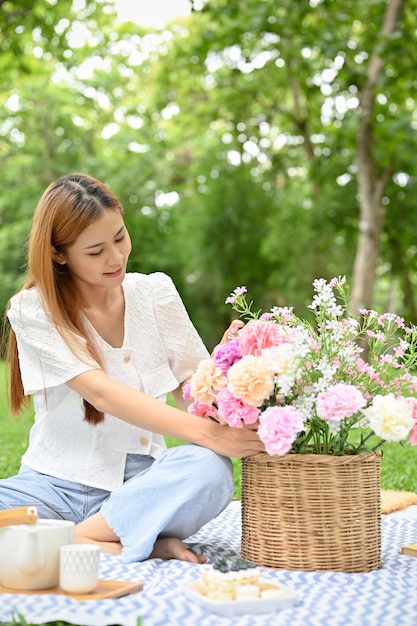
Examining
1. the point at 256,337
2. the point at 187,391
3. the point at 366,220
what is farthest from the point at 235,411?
the point at 366,220

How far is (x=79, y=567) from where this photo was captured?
86.9 inches

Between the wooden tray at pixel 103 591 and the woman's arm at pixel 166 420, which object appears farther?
the woman's arm at pixel 166 420

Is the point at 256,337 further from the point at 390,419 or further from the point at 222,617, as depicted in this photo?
the point at 222,617

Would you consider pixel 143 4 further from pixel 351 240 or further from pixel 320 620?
pixel 320 620

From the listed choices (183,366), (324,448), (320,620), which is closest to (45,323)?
(183,366)

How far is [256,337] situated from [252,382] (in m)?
0.19

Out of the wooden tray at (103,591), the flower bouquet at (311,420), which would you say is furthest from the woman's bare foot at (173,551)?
the wooden tray at (103,591)

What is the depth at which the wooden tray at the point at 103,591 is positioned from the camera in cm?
221

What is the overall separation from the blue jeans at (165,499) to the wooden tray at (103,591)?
351 millimetres

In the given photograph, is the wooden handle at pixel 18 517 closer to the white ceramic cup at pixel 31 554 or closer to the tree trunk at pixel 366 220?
the white ceramic cup at pixel 31 554

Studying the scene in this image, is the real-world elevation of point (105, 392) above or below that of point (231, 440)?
above

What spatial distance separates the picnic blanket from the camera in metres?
2.12

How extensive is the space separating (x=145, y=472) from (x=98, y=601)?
654 mm

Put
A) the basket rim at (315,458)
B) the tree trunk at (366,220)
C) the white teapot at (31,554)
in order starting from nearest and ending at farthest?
the white teapot at (31,554), the basket rim at (315,458), the tree trunk at (366,220)
